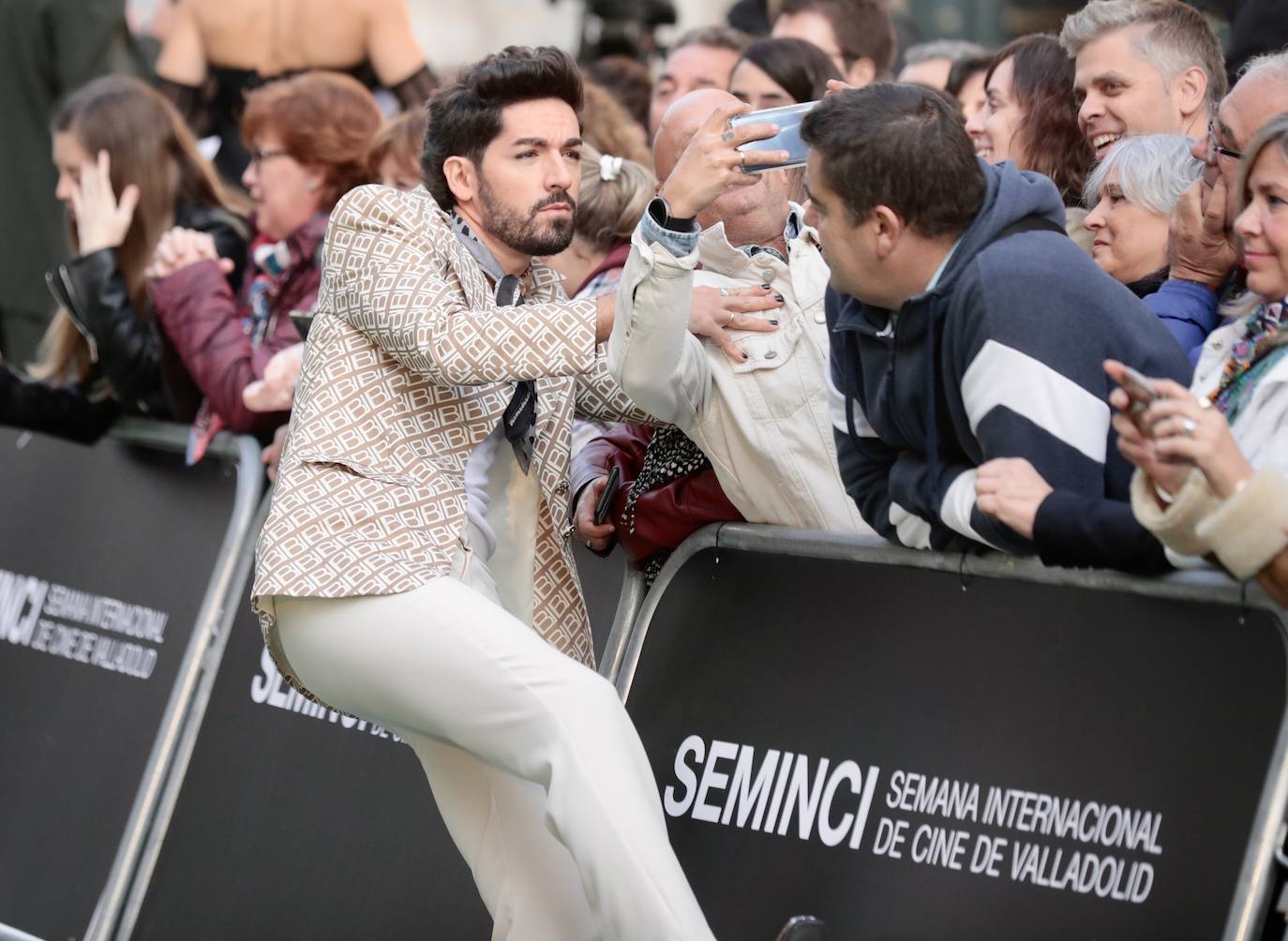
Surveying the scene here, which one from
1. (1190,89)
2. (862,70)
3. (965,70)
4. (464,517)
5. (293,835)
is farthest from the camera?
(862,70)

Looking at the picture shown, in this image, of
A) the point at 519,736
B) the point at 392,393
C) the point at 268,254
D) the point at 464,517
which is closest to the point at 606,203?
the point at 268,254

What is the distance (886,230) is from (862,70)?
3.50m

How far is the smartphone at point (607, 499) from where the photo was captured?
4914 mm

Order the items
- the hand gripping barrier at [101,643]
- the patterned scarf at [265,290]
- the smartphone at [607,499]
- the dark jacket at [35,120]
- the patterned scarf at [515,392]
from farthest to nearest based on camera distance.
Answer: the dark jacket at [35,120] < the patterned scarf at [265,290] < the hand gripping barrier at [101,643] < the smartphone at [607,499] < the patterned scarf at [515,392]

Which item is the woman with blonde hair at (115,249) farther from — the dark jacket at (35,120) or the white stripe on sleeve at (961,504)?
the white stripe on sleeve at (961,504)

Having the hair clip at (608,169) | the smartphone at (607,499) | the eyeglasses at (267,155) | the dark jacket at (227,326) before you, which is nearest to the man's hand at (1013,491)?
the smartphone at (607,499)

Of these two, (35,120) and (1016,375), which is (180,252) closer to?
(35,120)

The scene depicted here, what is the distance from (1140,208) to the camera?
4.38 m

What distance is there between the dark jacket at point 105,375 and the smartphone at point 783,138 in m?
2.75

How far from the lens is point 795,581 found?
14.4 ft

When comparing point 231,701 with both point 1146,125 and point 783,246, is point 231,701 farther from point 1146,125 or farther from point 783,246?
point 1146,125

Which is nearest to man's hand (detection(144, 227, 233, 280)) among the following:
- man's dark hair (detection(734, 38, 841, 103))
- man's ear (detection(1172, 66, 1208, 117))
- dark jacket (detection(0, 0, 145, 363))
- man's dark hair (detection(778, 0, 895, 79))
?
man's dark hair (detection(734, 38, 841, 103))

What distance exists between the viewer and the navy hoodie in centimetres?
358

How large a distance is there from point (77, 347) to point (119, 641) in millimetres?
1201
